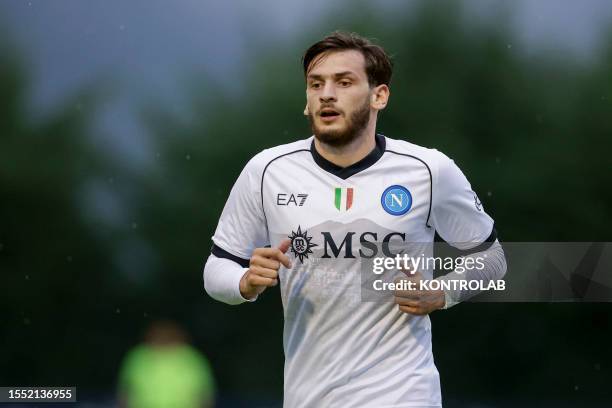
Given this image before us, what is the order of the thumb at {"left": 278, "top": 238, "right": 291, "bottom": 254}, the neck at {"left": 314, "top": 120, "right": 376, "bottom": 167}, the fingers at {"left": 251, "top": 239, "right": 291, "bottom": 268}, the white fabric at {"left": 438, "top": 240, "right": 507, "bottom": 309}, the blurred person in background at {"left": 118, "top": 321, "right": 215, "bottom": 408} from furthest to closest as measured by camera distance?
the blurred person in background at {"left": 118, "top": 321, "right": 215, "bottom": 408} < the neck at {"left": 314, "top": 120, "right": 376, "bottom": 167} < the white fabric at {"left": 438, "top": 240, "right": 507, "bottom": 309} < the thumb at {"left": 278, "top": 238, "right": 291, "bottom": 254} < the fingers at {"left": 251, "top": 239, "right": 291, "bottom": 268}

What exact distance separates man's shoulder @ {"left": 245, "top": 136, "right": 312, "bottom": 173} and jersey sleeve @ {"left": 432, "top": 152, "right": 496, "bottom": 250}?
599mm

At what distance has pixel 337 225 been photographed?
443cm

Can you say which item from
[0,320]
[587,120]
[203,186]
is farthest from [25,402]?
[587,120]

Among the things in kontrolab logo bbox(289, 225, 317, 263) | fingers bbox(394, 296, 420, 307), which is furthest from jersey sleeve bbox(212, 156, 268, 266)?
fingers bbox(394, 296, 420, 307)

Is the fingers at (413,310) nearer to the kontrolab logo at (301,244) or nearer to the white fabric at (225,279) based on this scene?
the kontrolab logo at (301,244)

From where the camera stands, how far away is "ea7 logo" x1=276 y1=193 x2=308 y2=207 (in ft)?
14.8

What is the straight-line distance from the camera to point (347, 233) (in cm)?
441

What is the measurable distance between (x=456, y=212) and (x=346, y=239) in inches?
20.5

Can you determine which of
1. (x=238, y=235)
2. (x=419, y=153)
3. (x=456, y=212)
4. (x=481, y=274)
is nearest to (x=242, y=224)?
(x=238, y=235)

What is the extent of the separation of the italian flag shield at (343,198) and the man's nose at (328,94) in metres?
0.38

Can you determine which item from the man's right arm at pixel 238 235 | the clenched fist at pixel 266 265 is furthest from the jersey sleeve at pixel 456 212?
the clenched fist at pixel 266 265

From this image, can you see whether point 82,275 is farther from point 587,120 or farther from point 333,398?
point 333,398

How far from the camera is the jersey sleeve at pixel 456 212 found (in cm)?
454

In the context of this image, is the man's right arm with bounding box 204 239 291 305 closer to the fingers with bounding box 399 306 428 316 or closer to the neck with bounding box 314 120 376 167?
the fingers with bounding box 399 306 428 316
